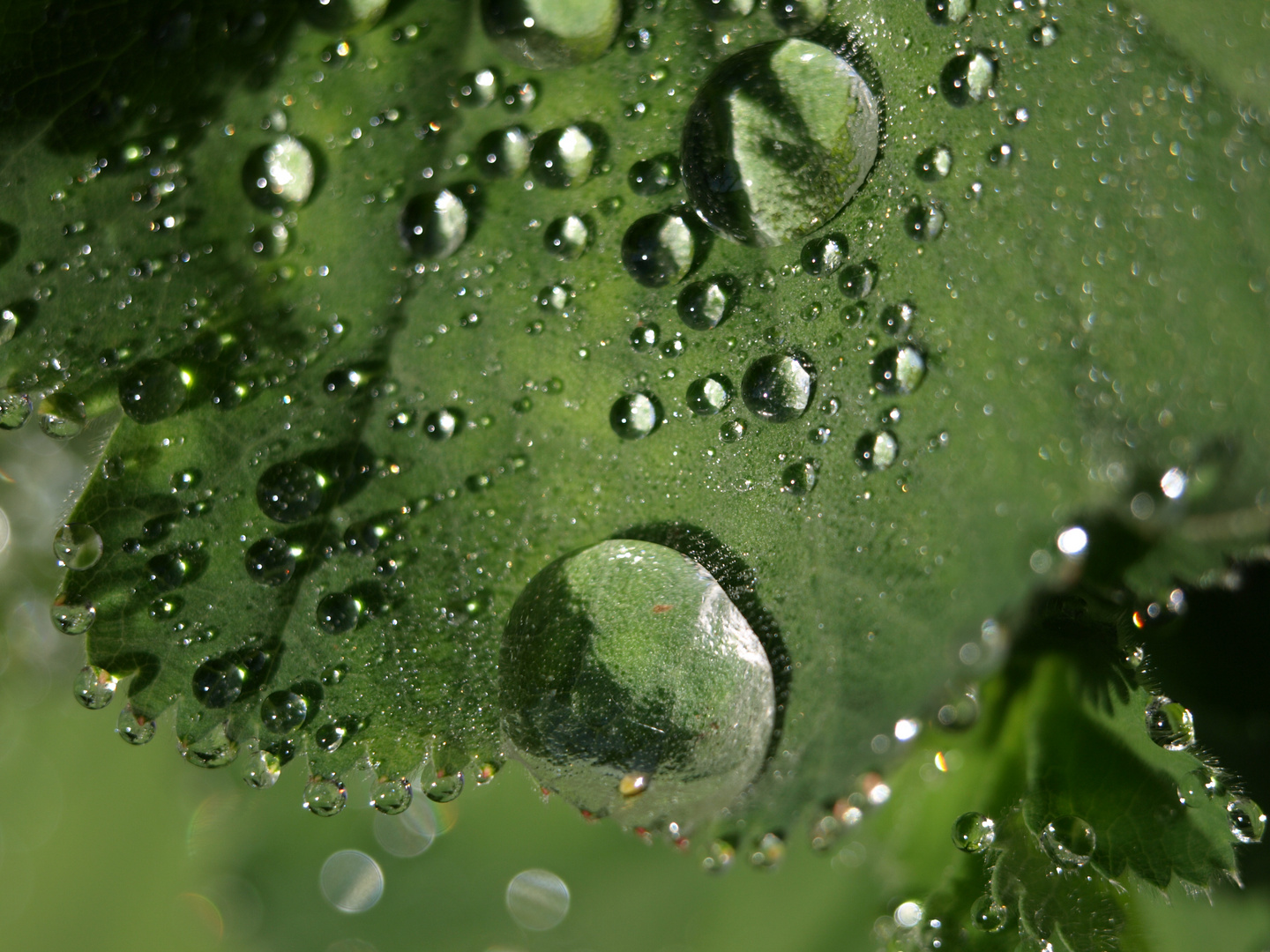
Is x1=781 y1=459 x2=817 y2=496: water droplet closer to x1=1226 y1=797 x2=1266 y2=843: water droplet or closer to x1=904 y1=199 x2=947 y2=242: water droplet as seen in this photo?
x1=904 y1=199 x2=947 y2=242: water droplet

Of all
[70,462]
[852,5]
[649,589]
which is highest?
Result: [852,5]

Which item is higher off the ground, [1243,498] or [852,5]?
[852,5]

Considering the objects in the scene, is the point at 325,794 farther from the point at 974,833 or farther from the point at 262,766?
the point at 974,833

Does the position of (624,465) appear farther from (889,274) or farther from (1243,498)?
(1243,498)

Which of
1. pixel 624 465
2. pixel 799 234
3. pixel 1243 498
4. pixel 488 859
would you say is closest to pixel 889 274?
pixel 799 234

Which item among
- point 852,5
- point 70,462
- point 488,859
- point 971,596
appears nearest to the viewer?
point 852,5

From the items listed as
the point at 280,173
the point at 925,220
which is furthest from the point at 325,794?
the point at 925,220

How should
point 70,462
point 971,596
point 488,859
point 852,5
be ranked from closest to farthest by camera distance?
1. point 852,5
2. point 971,596
3. point 70,462
4. point 488,859
